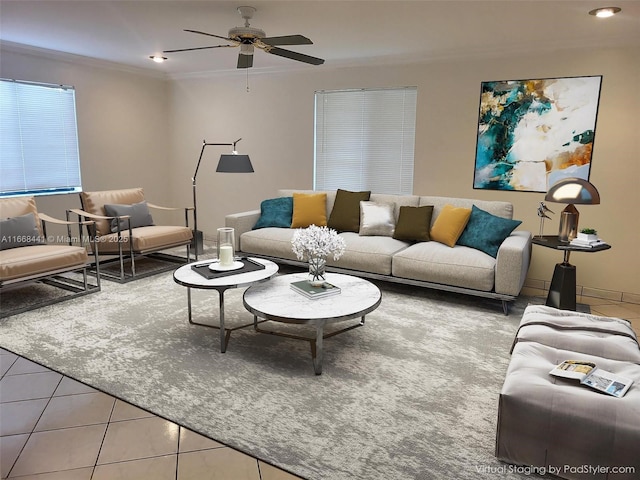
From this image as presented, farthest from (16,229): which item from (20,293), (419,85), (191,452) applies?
(419,85)

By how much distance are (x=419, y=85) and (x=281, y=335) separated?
3364 mm

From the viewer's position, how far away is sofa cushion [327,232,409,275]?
4.38m

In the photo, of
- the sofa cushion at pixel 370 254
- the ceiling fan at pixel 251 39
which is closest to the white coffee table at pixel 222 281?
the sofa cushion at pixel 370 254

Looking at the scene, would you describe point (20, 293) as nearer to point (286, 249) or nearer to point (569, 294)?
point (286, 249)

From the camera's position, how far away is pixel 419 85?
5133 mm

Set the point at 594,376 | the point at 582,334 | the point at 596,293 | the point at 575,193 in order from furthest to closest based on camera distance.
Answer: the point at 596,293, the point at 575,193, the point at 582,334, the point at 594,376

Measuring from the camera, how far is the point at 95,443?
7.23 ft

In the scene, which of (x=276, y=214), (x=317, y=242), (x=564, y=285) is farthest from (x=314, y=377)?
(x=276, y=214)

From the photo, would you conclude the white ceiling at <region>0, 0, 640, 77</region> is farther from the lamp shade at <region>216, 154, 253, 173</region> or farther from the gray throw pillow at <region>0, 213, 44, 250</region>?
the gray throw pillow at <region>0, 213, 44, 250</region>

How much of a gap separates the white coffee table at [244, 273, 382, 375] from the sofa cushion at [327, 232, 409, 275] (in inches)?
34.7

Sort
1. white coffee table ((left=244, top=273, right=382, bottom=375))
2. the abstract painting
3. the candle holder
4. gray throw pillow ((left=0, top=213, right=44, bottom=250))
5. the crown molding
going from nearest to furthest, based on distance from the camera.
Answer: white coffee table ((left=244, top=273, right=382, bottom=375)), the candle holder, gray throw pillow ((left=0, top=213, right=44, bottom=250)), the abstract painting, the crown molding

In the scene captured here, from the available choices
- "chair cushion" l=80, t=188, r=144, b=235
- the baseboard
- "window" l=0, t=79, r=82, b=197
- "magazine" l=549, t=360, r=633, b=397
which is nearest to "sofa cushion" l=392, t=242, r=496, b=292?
the baseboard

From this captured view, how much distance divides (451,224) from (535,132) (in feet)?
4.33

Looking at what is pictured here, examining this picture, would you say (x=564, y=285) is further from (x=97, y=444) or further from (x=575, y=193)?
(x=97, y=444)
